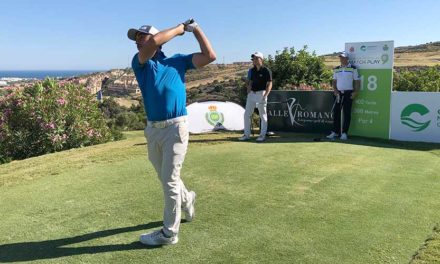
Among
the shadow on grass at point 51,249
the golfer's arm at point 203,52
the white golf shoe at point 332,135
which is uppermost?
the golfer's arm at point 203,52

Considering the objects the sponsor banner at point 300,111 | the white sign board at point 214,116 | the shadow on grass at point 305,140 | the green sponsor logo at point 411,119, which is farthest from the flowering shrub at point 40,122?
the green sponsor logo at point 411,119

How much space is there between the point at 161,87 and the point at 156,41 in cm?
48

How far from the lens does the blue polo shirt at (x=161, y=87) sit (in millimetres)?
4473

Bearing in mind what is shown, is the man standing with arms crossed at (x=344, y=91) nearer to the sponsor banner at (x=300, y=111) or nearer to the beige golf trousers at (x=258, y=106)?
the sponsor banner at (x=300, y=111)

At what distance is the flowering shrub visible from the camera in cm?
1091

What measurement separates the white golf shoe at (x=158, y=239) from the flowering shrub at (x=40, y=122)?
714cm

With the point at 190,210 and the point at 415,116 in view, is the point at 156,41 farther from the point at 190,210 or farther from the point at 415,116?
the point at 415,116

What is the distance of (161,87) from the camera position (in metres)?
4.46

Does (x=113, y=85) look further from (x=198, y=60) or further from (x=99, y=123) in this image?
(x=198, y=60)

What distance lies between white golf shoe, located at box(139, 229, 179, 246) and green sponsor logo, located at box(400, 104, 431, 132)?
7.79 meters

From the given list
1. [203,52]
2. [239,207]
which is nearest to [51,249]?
[239,207]

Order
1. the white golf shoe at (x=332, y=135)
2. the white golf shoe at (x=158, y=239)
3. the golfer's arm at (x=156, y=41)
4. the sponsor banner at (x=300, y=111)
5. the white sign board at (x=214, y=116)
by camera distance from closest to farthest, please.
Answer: the golfer's arm at (x=156, y=41) < the white golf shoe at (x=158, y=239) < the white golf shoe at (x=332, y=135) < the sponsor banner at (x=300, y=111) < the white sign board at (x=214, y=116)

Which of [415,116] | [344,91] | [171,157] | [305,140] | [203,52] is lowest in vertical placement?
[305,140]

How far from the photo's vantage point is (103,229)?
5059mm
